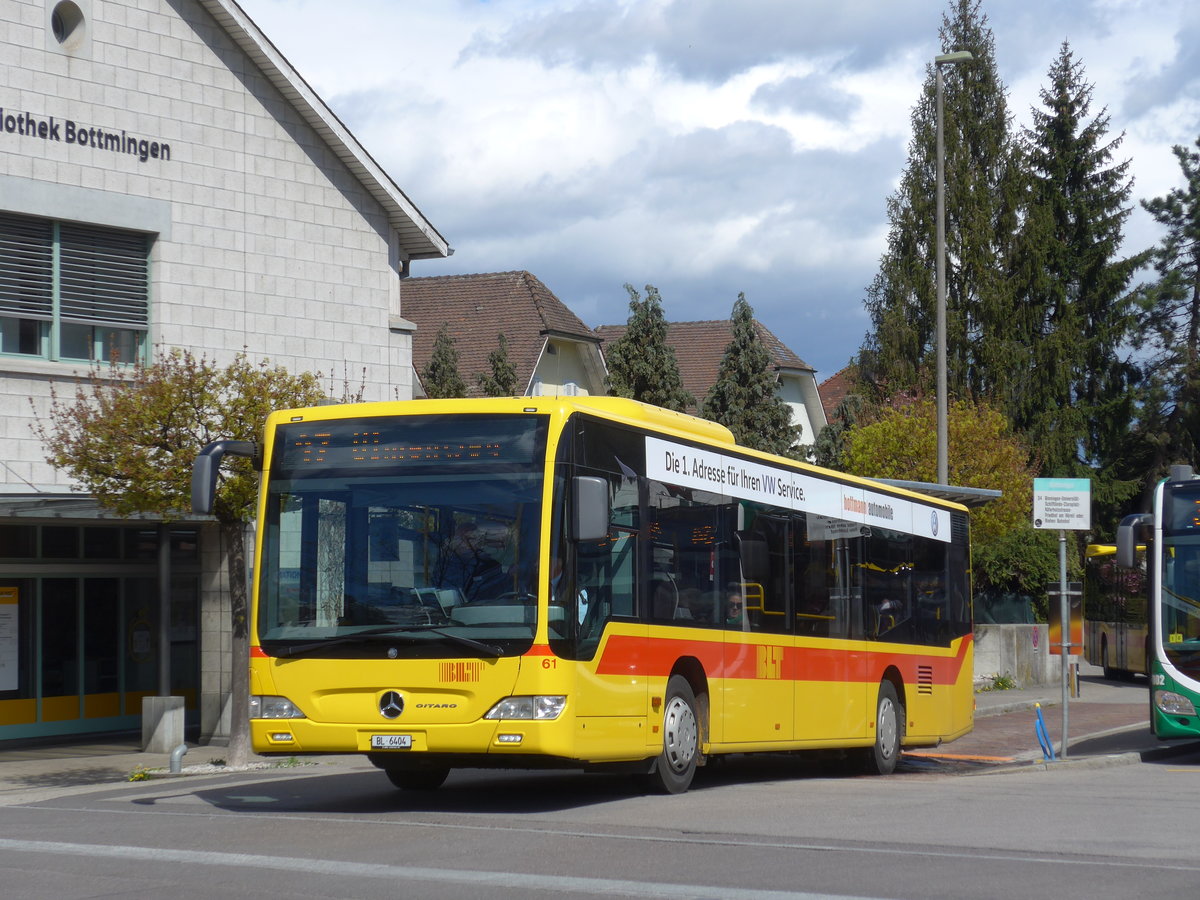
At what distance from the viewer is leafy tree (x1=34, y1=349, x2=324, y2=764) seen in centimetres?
1750

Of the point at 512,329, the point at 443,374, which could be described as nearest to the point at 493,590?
the point at 443,374

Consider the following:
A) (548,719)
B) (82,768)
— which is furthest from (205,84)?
(548,719)

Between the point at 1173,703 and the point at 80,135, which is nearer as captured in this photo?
the point at 1173,703

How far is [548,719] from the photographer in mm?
11562

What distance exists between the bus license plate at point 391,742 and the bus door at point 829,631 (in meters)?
5.04

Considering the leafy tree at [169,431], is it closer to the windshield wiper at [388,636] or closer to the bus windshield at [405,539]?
the bus windshield at [405,539]

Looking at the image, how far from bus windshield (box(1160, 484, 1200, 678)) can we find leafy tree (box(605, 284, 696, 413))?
19224mm

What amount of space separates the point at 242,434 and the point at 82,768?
15.7 feet

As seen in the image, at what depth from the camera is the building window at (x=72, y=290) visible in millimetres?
21031

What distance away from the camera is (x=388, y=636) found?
1182 centimetres

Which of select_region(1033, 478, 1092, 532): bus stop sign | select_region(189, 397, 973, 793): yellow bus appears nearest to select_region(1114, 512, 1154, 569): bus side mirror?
select_region(1033, 478, 1092, 532): bus stop sign

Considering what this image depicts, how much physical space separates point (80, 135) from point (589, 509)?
12.7 meters

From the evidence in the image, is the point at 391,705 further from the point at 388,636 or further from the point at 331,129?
the point at 331,129

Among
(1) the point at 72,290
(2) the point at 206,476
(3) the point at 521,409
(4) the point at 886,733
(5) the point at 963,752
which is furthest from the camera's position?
(1) the point at 72,290
